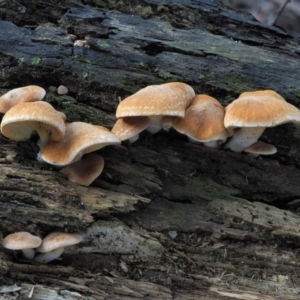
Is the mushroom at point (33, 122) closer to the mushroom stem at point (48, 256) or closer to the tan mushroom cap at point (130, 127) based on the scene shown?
the tan mushroom cap at point (130, 127)

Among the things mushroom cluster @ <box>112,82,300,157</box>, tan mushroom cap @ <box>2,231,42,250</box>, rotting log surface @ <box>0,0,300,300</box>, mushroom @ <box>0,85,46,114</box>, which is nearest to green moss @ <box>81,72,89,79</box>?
rotting log surface @ <box>0,0,300,300</box>

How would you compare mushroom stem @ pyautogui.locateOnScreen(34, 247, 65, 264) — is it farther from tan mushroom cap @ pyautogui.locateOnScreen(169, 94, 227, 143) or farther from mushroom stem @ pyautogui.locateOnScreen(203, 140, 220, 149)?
mushroom stem @ pyautogui.locateOnScreen(203, 140, 220, 149)

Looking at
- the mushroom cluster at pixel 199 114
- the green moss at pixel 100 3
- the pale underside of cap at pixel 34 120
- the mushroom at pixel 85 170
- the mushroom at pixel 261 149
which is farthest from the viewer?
the green moss at pixel 100 3

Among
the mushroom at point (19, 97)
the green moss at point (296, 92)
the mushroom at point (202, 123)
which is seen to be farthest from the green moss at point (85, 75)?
the green moss at point (296, 92)

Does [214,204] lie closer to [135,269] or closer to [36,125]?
[135,269]

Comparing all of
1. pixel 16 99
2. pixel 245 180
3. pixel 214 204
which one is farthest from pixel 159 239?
pixel 16 99

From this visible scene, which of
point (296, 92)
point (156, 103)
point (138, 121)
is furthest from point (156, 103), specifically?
point (296, 92)
